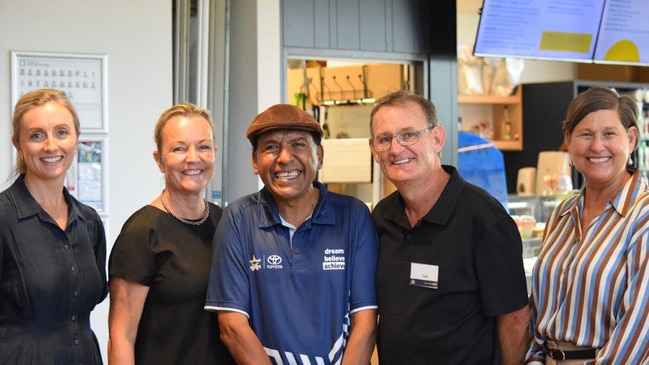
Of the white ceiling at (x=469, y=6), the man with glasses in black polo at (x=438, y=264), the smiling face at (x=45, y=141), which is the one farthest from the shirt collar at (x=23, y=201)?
the white ceiling at (x=469, y=6)

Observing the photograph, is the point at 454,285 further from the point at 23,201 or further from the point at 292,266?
the point at 23,201

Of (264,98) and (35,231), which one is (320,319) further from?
(264,98)

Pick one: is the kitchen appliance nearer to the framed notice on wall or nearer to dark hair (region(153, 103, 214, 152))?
the framed notice on wall

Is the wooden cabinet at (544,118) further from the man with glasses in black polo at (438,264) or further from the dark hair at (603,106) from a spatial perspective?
the man with glasses in black polo at (438,264)

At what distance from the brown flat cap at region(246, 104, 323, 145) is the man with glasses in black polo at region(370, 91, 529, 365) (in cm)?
22

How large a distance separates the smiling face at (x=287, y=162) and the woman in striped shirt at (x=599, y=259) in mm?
806

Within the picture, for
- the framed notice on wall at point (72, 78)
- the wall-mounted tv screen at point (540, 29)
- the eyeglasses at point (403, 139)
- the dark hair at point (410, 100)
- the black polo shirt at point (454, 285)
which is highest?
the wall-mounted tv screen at point (540, 29)

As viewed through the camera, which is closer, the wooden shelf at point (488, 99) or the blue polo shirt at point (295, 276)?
the blue polo shirt at point (295, 276)

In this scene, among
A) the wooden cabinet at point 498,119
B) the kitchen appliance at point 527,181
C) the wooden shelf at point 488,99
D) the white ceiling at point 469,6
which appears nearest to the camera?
the kitchen appliance at point 527,181

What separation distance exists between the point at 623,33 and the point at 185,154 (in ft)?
14.2

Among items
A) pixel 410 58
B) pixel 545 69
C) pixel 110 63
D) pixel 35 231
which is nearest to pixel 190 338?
pixel 35 231

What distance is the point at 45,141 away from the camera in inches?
98.0

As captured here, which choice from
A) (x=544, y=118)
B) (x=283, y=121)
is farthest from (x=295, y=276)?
(x=544, y=118)

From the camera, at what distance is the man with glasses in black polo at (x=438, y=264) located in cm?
249
